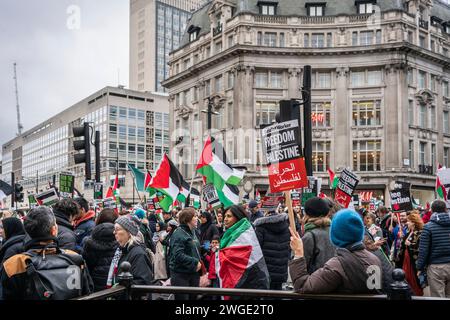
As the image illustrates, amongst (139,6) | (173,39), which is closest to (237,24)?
(139,6)

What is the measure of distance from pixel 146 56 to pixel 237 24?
84.6 m

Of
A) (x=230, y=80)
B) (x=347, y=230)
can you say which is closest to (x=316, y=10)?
(x=230, y=80)

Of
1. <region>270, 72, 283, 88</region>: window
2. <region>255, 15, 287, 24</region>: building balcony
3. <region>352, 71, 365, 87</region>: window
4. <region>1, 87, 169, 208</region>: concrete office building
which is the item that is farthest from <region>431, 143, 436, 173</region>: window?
<region>1, 87, 169, 208</region>: concrete office building

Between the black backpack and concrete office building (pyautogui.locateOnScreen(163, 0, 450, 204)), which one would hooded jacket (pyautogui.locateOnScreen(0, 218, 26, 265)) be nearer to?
the black backpack

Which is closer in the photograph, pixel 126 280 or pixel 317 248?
pixel 126 280

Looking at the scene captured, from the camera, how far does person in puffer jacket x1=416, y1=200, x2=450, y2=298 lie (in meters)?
8.45

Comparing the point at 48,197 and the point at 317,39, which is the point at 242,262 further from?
the point at 317,39

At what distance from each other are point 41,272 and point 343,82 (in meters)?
48.2

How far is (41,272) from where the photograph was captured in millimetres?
4191

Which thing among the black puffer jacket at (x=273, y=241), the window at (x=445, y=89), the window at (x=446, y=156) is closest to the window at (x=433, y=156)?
the window at (x=446, y=156)

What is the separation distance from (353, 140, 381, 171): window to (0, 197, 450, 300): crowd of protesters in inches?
1520

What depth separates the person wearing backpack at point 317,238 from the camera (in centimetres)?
607
